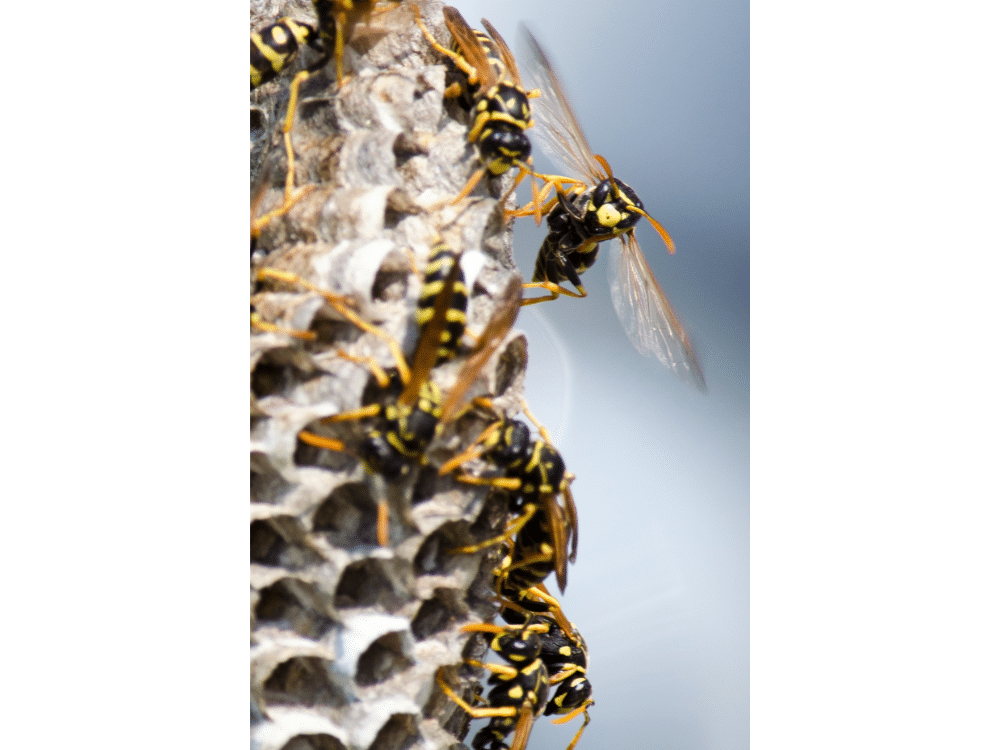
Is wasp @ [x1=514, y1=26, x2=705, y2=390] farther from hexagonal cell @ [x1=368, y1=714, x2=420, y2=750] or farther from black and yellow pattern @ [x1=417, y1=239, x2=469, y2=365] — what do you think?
hexagonal cell @ [x1=368, y1=714, x2=420, y2=750]

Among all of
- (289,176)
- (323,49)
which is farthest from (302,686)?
(323,49)

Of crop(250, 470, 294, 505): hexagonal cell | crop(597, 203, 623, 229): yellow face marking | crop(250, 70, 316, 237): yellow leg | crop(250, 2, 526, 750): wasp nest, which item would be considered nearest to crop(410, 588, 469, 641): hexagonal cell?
crop(250, 2, 526, 750): wasp nest

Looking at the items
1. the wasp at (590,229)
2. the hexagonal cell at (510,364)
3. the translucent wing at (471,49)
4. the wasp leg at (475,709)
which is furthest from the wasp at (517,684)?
the translucent wing at (471,49)

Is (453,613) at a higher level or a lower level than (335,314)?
lower

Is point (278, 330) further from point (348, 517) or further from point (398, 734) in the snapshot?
point (398, 734)

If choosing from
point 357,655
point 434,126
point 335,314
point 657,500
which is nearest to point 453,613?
point 357,655

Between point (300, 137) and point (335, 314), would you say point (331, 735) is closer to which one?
point (335, 314)
